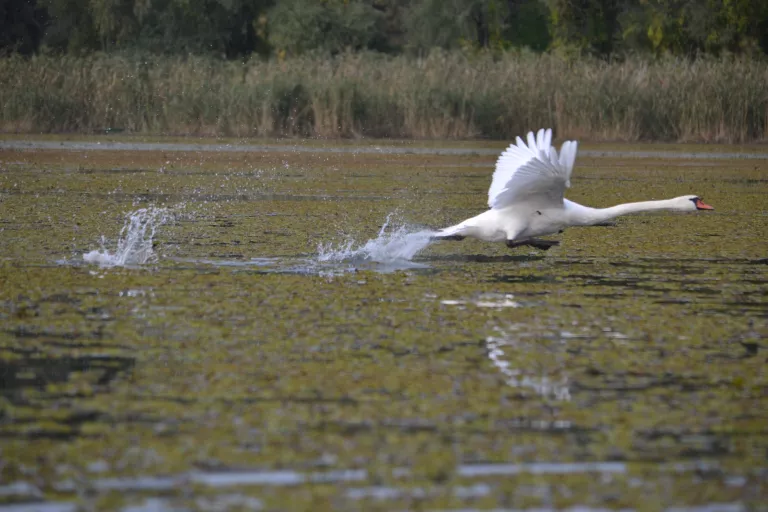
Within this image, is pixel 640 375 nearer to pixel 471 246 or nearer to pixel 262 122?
pixel 471 246

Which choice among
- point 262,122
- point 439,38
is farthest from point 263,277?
point 439,38

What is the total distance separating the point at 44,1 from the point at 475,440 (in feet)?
146

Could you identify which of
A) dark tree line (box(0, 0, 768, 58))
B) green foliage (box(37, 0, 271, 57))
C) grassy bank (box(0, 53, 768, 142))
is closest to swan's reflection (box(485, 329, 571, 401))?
grassy bank (box(0, 53, 768, 142))

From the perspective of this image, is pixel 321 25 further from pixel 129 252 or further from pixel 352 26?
pixel 129 252

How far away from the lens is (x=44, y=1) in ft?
154

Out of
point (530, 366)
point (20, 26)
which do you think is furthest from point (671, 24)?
point (530, 366)

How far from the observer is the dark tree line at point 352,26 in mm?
41312

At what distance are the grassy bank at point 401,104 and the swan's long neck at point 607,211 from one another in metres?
16.8

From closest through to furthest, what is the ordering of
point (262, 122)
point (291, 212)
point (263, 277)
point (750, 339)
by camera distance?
1. point (750, 339)
2. point (263, 277)
3. point (291, 212)
4. point (262, 122)

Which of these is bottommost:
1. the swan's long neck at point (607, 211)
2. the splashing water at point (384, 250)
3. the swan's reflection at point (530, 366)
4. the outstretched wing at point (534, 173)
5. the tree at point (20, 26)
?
the splashing water at point (384, 250)

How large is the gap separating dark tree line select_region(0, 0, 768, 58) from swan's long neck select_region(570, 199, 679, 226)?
30845 mm

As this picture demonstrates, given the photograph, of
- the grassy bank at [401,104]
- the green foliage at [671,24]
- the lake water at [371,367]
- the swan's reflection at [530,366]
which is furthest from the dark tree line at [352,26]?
the swan's reflection at [530,366]

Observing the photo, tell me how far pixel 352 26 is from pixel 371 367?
1753 inches

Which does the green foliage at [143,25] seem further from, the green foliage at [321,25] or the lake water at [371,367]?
the lake water at [371,367]
